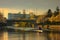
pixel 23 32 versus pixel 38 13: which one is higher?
pixel 38 13

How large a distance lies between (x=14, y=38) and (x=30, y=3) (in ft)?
2.00

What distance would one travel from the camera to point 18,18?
3.09 meters

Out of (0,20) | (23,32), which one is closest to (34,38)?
(23,32)

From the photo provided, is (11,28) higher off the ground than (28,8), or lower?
lower

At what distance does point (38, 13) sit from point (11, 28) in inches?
19.3

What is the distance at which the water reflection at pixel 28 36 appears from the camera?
119 inches

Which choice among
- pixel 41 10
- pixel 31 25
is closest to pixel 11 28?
pixel 31 25

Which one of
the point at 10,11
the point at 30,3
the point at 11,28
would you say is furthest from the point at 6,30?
the point at 30,3

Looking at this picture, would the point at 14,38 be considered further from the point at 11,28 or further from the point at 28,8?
the point at 28,8

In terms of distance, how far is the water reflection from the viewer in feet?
9.88

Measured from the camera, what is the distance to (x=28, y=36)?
3062 mm

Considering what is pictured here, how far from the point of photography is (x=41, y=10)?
123 inches

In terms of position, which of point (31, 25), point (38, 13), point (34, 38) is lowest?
point (34, 38)

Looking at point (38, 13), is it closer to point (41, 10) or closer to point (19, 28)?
point (41, 10)
